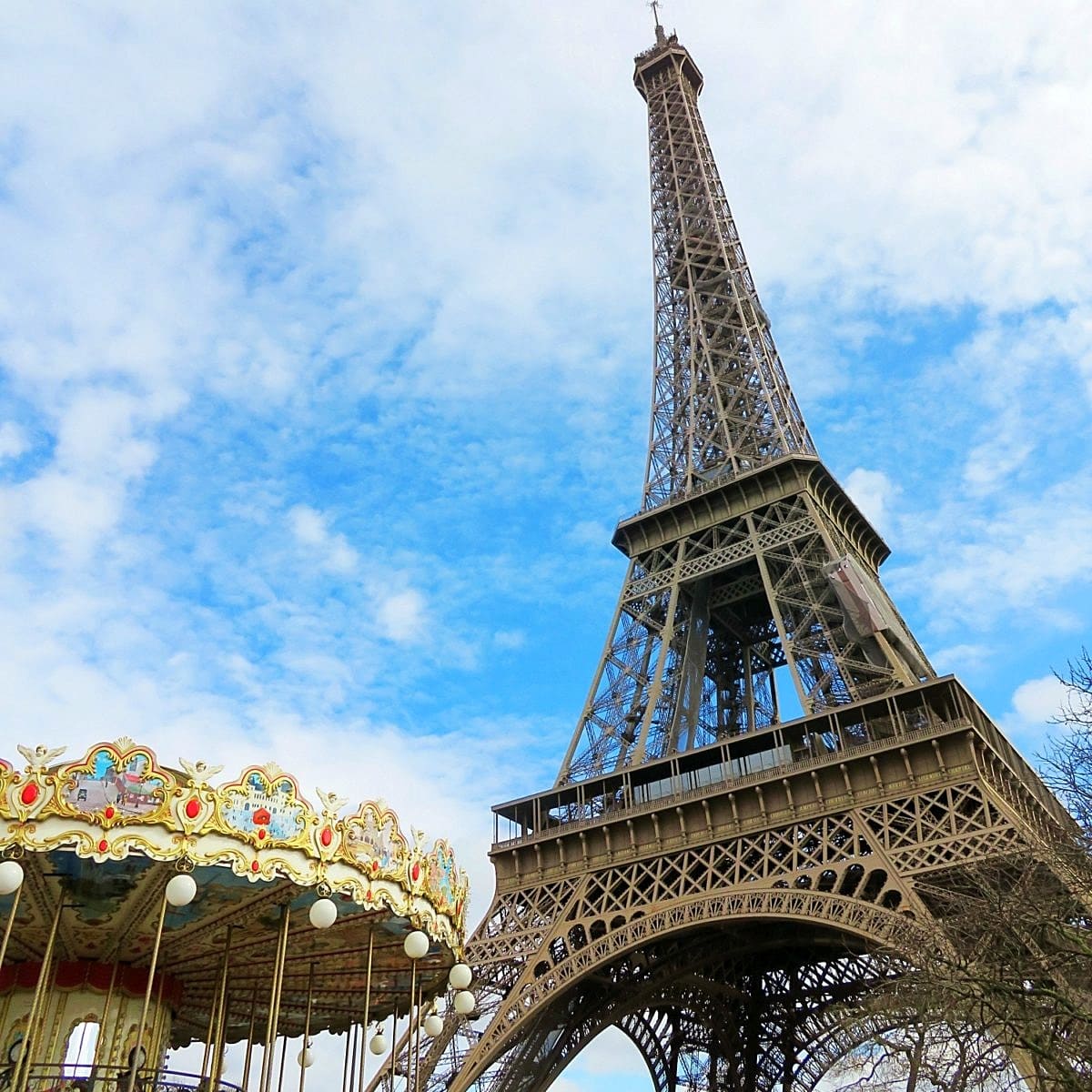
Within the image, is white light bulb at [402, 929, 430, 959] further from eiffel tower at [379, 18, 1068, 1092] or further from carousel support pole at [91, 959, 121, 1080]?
eiffel tower at [379, 18, 1068, 1092]

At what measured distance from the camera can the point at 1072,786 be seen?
12.5m

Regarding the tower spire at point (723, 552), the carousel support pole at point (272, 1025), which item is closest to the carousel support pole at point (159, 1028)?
the carousel support pole at point (272, 1025)

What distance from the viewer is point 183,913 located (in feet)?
43.3

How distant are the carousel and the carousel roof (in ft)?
0.07

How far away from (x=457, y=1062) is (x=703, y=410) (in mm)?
21278

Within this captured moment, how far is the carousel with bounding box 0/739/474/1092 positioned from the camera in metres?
10.6

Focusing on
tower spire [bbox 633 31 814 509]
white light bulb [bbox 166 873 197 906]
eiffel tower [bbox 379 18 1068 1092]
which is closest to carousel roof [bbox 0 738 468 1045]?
white light bulb [bbox 166 873 197 906]

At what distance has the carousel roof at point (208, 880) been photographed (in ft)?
34.8

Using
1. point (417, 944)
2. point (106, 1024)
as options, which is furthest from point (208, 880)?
point (106, 1024)

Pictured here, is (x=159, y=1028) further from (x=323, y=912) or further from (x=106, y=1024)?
(x=323, y=912)

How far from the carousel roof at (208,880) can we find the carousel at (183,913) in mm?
20

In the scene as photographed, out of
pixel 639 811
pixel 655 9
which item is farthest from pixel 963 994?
pixel 655 9

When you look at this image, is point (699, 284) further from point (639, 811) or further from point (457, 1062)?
point (457, 1062)

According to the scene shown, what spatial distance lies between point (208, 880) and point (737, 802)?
1357 centimetres
